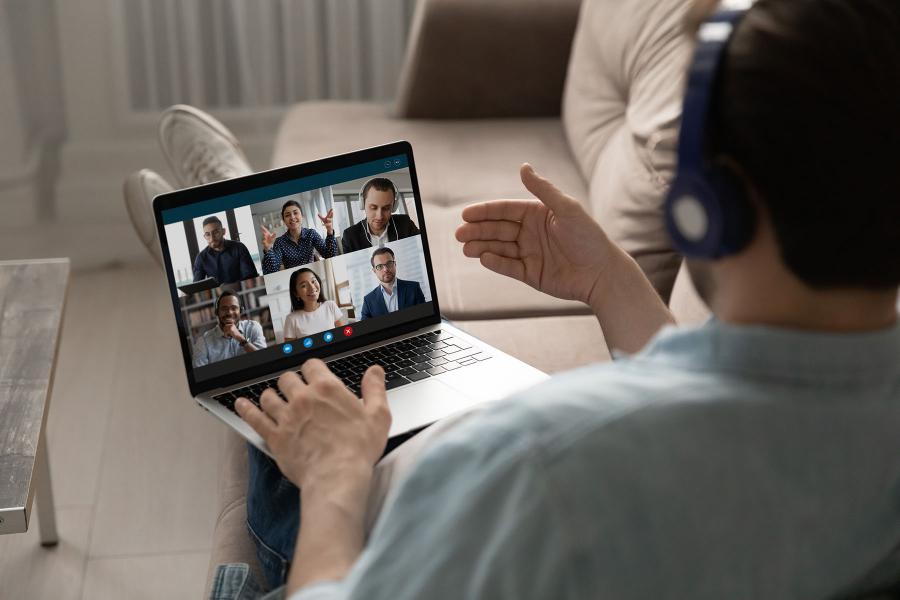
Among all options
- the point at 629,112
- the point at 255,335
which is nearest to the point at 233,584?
the point at 255,335

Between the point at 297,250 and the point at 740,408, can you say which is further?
the point at 297,250

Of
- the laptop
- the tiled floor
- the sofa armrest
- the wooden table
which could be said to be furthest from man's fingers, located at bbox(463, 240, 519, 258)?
the sofa armrest

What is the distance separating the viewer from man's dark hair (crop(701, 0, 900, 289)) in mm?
569

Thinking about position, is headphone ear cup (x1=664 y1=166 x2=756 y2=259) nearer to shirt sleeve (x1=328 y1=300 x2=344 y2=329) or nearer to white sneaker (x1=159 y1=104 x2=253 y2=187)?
shirt sleeve (x1=328 y1=300 x2=344 y2=329)

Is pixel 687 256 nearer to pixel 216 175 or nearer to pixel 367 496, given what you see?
pixel 367 496

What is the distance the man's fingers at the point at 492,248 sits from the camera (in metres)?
1.27

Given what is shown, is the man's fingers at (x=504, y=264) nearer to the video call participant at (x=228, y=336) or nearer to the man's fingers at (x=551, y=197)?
the man's fingers at (x=551, y=197)

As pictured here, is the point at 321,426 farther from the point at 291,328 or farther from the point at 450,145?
the point at 450,145

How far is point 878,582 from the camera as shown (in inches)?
27.4

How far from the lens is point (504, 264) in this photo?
127 centimetres

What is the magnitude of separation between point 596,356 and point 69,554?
95cm

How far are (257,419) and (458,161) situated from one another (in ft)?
4.04

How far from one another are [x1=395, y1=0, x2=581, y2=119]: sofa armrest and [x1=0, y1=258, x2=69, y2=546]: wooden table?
0.95 metres

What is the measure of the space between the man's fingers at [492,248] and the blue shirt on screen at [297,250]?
0.59 ft
